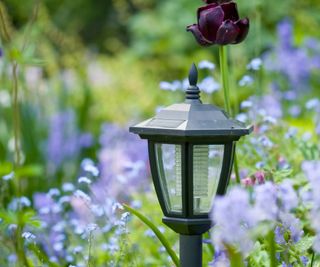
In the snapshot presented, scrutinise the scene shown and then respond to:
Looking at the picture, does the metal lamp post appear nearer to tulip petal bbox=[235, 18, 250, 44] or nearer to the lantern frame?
the lantern frame

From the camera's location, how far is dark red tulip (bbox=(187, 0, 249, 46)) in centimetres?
192

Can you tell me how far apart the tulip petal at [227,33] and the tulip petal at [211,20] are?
0.01m

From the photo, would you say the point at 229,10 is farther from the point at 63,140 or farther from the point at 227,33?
the point at 63,140

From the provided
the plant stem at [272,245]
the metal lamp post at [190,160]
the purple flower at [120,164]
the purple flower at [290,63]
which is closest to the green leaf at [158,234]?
the metal lamp post at [190,160]

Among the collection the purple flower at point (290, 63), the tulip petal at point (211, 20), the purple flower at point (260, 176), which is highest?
the tulip petal at point (211, 20)

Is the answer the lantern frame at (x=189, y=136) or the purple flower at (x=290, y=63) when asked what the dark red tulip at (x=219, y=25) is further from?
the purple flower at (x=290, y=63)

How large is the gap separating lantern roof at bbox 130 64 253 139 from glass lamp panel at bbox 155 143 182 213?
0.19ft

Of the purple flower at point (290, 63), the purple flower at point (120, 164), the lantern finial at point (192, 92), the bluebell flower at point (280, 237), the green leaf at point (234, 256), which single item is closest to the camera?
the green leaf at point (234, 256)

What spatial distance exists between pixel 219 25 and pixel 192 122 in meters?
0.31

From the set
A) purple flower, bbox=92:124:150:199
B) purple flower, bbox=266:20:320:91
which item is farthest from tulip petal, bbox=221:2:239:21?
purple flower, bbox=266:20:320:91

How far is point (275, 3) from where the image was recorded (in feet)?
24.6

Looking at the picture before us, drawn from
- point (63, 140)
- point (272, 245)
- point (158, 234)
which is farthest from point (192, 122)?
point (63, 140)

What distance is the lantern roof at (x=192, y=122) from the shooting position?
174 centimetres

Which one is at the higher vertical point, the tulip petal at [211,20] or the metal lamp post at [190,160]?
the tulip petal at [211,20]
